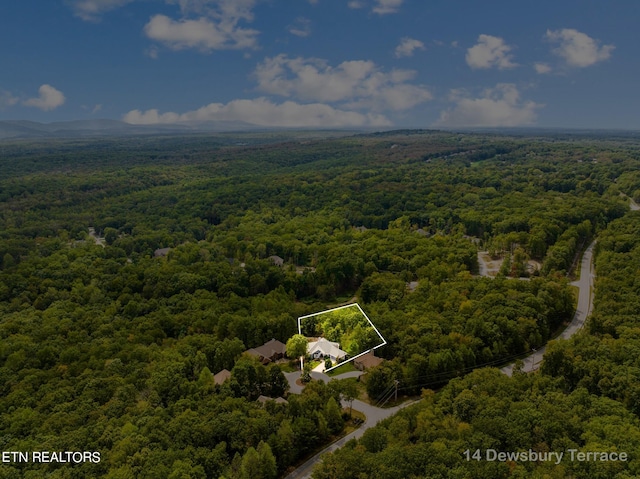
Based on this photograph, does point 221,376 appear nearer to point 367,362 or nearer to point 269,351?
point 269,351

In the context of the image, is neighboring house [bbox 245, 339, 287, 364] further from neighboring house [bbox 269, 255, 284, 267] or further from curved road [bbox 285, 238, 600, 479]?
neighboring house [bbox 269, 255, 284, 267]

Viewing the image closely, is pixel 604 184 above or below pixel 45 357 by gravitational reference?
above

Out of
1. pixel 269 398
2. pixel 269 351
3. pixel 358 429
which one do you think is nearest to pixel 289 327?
pixel 269 351

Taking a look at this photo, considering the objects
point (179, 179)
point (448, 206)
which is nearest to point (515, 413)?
point (448, 206)

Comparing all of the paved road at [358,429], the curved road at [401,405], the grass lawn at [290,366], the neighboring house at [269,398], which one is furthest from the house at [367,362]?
the neighboring house at [269,398]

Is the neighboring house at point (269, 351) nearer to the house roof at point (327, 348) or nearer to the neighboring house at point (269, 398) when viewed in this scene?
the neighboring house at point (269, 398)

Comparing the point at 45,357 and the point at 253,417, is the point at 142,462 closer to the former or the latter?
the point at 253,417

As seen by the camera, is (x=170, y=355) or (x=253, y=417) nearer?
(x=253, y=417)
